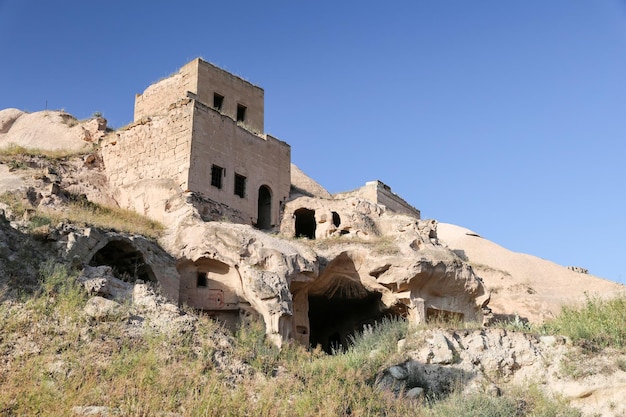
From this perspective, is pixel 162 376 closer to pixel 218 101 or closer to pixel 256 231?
pixel 256 231

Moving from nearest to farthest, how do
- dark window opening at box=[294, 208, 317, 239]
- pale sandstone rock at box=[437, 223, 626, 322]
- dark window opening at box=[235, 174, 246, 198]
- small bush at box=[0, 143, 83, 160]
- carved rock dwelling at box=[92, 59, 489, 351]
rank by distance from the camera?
carved rock dwelling at box=[92, 59, 489, 351] < small bush at box=[0, 143, 83, 160] < dark window opening at box=[235, 174, 246, 198] < dark window opening at box=[294, 208, 317, 239] < pale sandstone rock at box=[437, 223, 626, 322]

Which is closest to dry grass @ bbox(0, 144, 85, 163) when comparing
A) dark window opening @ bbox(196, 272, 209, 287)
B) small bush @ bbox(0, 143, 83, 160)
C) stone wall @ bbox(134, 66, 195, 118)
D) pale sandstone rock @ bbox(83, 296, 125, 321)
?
small bush @ bbox(0, 143, 83, 160)

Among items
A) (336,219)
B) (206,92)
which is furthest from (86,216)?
(336,219)

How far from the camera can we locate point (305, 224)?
2788cm

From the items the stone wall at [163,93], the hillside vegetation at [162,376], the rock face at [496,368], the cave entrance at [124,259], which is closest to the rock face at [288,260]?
the cave entrance at [124,259]

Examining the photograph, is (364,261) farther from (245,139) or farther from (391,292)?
(245,139)

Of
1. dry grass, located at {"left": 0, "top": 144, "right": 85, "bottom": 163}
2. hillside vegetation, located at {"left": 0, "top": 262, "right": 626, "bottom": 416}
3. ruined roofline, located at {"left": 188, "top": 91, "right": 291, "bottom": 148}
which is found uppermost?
ruined roofline, located at {"left": 188, "top": 91, "right": 291, "bottom": 148}

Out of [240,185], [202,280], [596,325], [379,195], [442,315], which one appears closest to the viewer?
[596,325]

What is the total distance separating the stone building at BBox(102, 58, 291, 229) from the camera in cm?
2339

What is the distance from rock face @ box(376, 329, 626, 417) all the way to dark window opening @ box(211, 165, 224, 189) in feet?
31.6

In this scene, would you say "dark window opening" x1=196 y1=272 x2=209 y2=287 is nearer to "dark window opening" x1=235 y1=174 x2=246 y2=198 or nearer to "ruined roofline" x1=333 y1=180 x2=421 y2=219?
"dark window opening" x1=235 y1=174 x2=246 y2=198

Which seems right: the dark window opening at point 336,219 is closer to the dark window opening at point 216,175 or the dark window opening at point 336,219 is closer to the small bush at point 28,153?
the dark window opening at point 216,175

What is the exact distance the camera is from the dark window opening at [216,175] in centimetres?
2412

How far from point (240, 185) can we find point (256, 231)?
4176 mm
